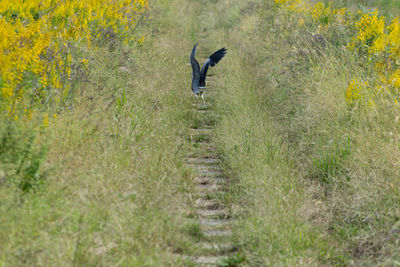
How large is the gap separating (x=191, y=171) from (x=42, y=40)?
6.45 ft

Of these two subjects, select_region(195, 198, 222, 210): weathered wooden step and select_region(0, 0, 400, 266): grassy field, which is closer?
select_region(0, 0, 400, 266): grassy field

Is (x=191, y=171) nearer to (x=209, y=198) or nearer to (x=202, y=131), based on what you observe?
(x=209, y=198)

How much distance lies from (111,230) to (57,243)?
0.42m

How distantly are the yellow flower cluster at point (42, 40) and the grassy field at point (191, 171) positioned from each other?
0.27 metres

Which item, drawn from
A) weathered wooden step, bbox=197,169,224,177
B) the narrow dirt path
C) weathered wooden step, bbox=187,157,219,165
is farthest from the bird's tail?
weathered wooden step, bbox=197,169,224,177

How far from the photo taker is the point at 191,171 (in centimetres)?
466

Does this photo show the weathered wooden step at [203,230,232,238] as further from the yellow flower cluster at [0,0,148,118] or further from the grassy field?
the yellow flower cluster at [0,0,148,118]

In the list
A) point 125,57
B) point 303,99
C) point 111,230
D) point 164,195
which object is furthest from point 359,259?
point 125,57

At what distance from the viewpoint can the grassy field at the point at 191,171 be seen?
3172 millimetres

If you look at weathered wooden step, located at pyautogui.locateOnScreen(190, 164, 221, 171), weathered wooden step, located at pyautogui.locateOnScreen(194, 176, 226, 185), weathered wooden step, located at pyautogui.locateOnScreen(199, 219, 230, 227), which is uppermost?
weathered wooden step, located at pyautogui.locateOnScreen(190, 164, 221, 171)

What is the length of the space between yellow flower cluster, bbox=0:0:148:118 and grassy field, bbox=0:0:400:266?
0.89 feet

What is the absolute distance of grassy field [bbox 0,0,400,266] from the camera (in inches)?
125

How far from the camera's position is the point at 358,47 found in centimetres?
599

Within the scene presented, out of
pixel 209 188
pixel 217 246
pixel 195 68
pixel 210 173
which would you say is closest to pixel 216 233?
pixel 217 246
